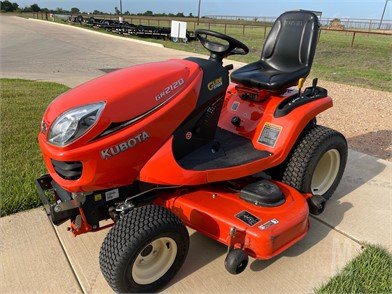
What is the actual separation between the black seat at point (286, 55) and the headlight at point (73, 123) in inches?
56.5

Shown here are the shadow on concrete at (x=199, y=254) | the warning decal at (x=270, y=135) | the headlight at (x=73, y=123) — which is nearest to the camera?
the headlight at (x=73, y=123)

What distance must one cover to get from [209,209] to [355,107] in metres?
4.97

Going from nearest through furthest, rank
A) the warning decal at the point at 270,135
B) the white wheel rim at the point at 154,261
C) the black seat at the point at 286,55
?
the white wheel rim at the point at 154,261, the warning decal at the point at 270,135, the black seat at the point at 286,55

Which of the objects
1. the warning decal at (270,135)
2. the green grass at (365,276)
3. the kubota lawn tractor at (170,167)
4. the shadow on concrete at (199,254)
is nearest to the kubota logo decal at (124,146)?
the kubota lawn tractor at (170,167)

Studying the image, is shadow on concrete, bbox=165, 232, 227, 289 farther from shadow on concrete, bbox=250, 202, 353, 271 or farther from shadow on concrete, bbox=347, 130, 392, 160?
shadow on concrete, bbox=347, 130, 392, 160

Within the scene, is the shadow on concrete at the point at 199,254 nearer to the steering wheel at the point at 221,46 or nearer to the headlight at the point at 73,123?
the headlight at the point at 73,123

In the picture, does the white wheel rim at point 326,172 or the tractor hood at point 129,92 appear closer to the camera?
the tractor hood at point 129,92

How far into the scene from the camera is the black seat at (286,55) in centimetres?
301

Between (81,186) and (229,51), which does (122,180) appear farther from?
(229,51)

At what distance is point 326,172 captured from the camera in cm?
329

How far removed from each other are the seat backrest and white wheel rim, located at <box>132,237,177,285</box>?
195cm

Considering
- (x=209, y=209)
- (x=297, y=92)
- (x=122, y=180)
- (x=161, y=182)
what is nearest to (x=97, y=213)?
(x=122, y=180)

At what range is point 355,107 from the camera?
6.44 meters

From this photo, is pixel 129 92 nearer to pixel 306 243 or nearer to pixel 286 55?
pixel 306 243
